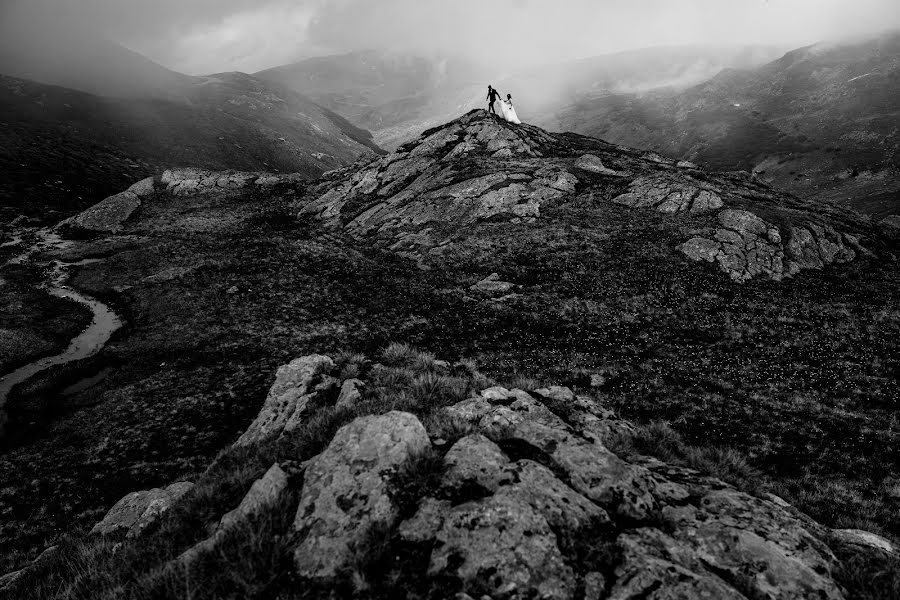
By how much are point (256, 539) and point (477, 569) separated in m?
3.16

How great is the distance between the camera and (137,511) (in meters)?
11.4

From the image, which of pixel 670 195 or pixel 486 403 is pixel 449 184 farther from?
pixel 486 403

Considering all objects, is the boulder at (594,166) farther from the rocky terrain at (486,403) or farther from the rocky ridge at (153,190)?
the rocky ridge at (153,190)

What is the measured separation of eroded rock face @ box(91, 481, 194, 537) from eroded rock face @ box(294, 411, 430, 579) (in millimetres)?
5924

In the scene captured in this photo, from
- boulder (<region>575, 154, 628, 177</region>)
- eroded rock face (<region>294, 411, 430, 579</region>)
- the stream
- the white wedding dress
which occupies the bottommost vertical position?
the stream

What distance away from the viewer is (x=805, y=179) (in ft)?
501

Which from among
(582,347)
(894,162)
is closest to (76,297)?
(582,347)

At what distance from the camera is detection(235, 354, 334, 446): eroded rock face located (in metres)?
12.5

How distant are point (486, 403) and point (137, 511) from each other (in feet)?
35.3

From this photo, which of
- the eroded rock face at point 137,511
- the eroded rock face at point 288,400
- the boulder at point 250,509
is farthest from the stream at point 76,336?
the boulder at point 250,509

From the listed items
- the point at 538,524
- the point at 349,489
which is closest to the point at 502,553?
the point at 538,524

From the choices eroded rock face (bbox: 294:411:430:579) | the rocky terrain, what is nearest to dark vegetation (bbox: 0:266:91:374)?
the rocky terrain

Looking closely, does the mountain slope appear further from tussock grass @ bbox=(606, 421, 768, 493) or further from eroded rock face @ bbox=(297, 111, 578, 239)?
tussock grass @ bbox=(606, 421, 768, 493)

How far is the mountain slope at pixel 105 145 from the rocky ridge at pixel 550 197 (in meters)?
69.6
